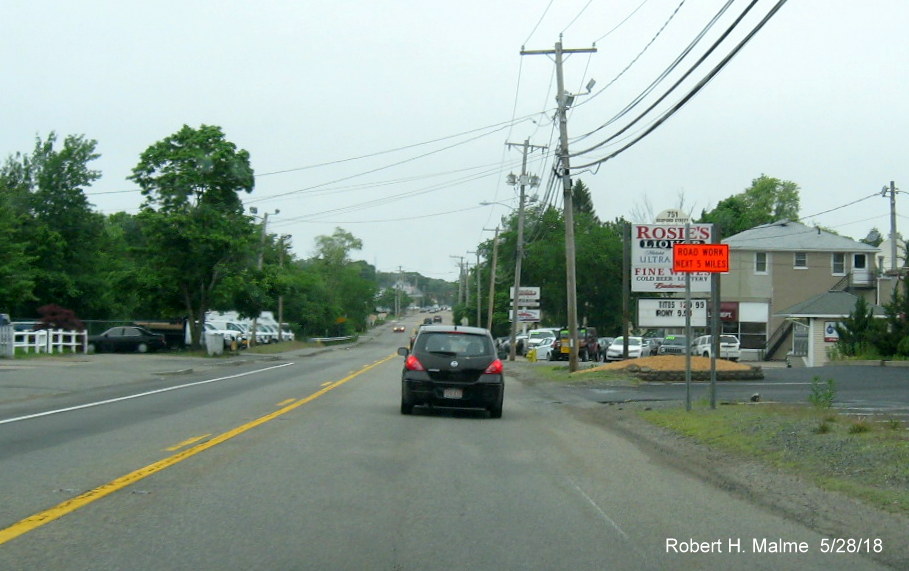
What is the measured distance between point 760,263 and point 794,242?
100 inches

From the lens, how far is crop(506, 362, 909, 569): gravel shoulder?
7648 mm

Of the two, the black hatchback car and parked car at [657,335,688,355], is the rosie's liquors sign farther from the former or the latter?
parked car at [657,335,688,355]

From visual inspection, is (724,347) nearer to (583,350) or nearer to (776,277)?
(583,350)

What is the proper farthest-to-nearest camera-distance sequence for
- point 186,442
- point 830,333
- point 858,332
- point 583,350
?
point 583,350 < point 830,333 < point 858,332 < point 186,442

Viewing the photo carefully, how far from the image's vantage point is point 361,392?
876 inches

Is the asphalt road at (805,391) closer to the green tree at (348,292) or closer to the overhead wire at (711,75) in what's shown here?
the overhead wire at (711,75)

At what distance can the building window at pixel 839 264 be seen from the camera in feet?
194

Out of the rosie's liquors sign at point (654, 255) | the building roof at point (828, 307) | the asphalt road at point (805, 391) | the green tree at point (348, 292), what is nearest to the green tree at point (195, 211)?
→ the rosie's liquors sign at point (654, 255)

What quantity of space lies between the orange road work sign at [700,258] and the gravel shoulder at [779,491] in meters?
2.64

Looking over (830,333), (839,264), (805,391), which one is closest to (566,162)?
(805,391)

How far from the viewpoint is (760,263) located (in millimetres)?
59625

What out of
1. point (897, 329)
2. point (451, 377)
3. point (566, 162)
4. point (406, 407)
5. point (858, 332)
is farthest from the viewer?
point (858, 332)

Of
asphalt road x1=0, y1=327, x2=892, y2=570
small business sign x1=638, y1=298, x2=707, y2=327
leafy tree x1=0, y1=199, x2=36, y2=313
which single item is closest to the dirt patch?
small business sign x1=638, y1=298, x2=707, y2=327

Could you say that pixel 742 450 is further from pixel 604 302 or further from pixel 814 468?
pixel 604 302
